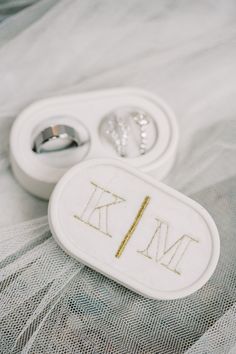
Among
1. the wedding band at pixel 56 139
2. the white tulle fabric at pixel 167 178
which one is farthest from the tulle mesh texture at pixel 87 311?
the wedding band at pixel 56 139

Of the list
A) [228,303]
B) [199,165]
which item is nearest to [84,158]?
[199,165]

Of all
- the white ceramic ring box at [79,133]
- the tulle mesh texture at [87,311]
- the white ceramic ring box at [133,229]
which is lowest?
the tulle mesh texture at [87,311]

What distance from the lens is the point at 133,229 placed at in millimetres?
684

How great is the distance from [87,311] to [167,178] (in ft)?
0.73

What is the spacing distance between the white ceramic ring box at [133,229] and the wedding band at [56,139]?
68 millimetres

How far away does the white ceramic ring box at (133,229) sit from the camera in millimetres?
663

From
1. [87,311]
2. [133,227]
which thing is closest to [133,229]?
[133,227]

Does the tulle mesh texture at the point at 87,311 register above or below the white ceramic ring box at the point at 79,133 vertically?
below

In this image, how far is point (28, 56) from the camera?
86 cm

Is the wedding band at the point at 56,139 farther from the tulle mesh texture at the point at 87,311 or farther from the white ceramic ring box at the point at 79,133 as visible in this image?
the tulle mesh texture at the point at 87,311

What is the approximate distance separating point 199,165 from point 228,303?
0.20 metres

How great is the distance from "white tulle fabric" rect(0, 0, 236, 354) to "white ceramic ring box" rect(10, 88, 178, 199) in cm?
4

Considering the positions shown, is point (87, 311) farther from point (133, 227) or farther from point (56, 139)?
point (56, 139)

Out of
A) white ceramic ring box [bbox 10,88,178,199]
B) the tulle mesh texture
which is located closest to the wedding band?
white ceramic ring box [bbox 10,88,178,199]
